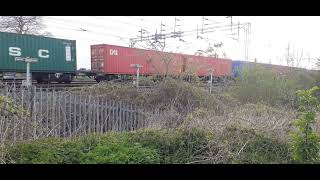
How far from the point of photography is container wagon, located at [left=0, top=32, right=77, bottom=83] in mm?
22156

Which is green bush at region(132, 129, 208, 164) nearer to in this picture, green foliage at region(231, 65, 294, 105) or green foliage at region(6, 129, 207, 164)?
green foliage at region(6, 129, 207, 164)

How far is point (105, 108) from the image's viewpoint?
30.0 feet

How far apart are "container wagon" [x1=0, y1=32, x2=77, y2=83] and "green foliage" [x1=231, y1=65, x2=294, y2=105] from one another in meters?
14.4

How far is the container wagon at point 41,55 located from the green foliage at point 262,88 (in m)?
14.4

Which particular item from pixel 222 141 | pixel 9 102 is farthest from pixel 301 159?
pixel 9 102

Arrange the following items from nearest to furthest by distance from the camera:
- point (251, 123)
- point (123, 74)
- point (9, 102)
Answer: point (9, 102)
point (251, 123)
point (123, 74)

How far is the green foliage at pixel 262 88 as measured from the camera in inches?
601

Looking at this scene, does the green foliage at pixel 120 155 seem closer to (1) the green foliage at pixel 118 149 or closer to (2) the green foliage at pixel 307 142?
(1) the green foliage at pixel 118 149

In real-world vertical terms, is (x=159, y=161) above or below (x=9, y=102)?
below

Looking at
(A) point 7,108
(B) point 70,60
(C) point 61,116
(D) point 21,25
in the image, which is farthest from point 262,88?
(D) point 21,25

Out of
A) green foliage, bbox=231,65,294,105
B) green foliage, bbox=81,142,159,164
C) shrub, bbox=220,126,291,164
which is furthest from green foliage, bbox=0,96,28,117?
green foliage, bbox=231,65,294,105

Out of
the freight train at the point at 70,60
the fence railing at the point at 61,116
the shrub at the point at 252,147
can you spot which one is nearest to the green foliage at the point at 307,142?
the shrub at the point at 252,147
